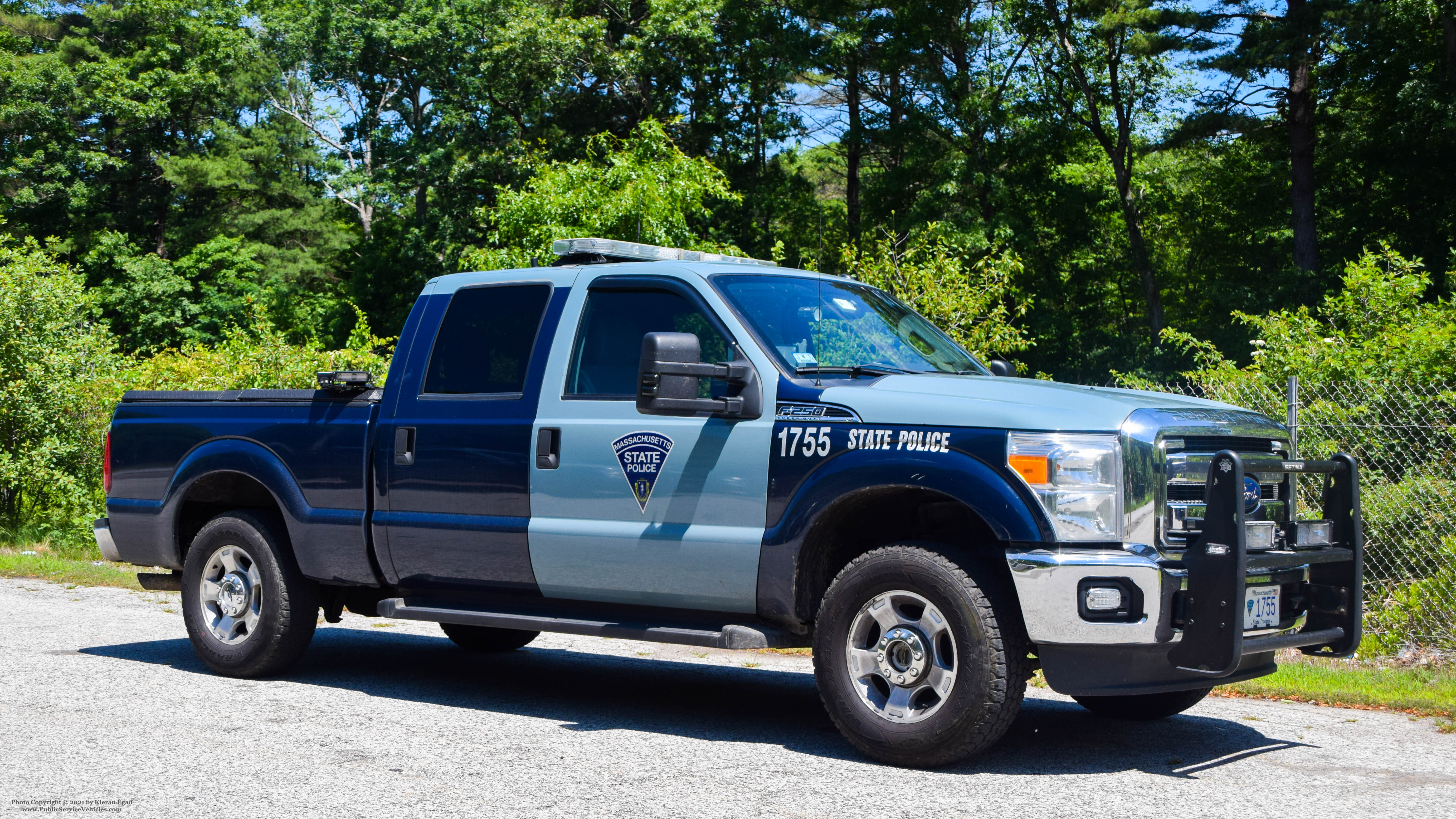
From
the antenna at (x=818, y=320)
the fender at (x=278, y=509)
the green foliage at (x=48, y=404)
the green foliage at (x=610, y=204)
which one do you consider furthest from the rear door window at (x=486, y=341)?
the green foliage at (x=610, y=204)

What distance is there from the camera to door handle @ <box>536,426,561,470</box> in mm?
6508

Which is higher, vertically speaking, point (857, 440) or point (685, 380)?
point (685, 380)

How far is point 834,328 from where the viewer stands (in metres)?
6.55

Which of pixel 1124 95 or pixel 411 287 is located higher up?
pixel 1124 95

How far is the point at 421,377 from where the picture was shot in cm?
719

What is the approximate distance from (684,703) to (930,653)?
7.02 ft

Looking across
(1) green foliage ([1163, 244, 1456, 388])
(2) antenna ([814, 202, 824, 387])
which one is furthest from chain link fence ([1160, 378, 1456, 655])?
(2) antenna ([814, 202, 824, 387])

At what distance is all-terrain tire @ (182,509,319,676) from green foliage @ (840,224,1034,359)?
7182mm

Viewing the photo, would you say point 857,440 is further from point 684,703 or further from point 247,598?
point 247,598

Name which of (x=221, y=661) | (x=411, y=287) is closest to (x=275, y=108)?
(x=411, y=287)

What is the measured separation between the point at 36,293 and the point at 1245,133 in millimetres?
28639

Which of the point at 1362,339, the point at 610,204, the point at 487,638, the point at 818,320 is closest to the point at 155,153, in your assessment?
the point at 610,204

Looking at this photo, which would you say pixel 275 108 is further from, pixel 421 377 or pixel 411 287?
pixel 421 377

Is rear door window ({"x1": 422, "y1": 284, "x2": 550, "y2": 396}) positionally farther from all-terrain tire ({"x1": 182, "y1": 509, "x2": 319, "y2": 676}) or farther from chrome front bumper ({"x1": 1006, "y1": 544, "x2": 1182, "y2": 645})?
chrome front bumper ({"x1": 1006, "y1": 544, "x2": 1182, "y2": 645})
